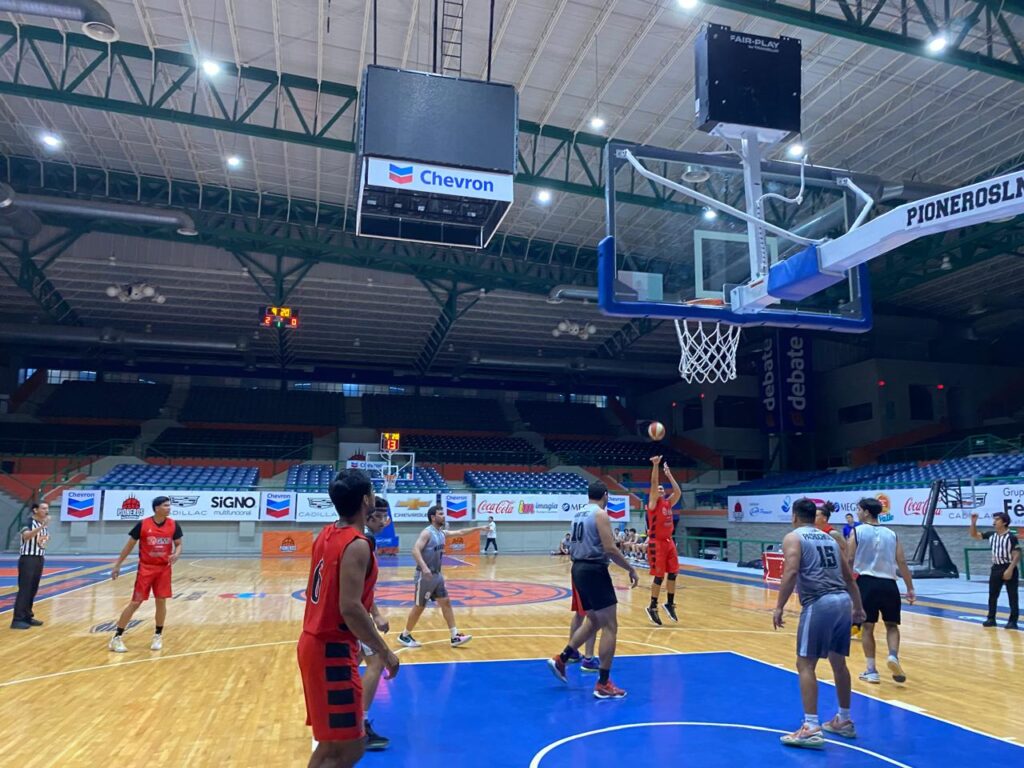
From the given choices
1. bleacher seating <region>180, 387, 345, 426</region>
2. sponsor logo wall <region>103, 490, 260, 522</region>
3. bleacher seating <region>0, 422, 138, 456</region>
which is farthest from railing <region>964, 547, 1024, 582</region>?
bleacher seating <region>0, 422, 138, 456</region>

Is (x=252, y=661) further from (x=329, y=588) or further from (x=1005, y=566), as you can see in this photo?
(x=1005, y=566)

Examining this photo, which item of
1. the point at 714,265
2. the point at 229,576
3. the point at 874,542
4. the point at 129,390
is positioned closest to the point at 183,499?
the point at 229,576


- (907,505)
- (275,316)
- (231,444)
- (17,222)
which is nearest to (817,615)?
(907,505)

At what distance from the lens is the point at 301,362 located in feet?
125

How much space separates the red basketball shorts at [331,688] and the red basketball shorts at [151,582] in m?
6.20

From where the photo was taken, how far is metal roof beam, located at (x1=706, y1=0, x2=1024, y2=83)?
11422mm

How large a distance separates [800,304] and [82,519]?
2380cm

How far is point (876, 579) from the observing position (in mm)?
7316

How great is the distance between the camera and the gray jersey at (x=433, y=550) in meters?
8.39

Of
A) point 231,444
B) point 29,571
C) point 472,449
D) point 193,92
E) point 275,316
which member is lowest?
point 29,571

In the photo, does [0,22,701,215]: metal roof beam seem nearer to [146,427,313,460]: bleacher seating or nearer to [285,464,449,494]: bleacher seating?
[285,464,449,494]: bleacher seating

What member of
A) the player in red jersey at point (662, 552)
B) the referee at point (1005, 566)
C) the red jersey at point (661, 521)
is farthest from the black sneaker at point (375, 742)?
the referee at point (1005, 566)

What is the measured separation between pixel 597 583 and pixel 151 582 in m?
5.47

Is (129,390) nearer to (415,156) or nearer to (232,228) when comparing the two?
(232,228)
